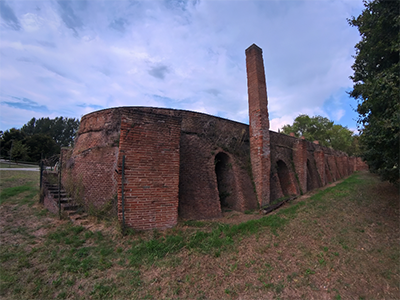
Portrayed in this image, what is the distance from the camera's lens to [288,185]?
11.2 meters

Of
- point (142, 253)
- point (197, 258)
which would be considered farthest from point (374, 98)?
point (142, 253)

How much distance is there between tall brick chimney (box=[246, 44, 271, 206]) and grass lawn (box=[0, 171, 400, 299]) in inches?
90.1

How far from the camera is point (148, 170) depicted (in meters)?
5.32

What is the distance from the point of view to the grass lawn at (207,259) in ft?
10.1

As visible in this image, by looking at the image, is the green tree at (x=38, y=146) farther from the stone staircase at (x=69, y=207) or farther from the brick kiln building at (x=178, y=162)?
the brick kiln building at (x=178, y=162)

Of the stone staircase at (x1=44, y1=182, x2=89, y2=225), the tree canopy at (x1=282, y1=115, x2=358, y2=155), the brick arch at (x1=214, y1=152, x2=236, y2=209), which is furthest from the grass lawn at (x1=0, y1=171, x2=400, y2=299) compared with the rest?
the tree canopy at (x1=282, y1=115, x2=358, y2=155)

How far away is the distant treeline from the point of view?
2669cm

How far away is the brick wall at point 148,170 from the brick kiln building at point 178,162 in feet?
0.07

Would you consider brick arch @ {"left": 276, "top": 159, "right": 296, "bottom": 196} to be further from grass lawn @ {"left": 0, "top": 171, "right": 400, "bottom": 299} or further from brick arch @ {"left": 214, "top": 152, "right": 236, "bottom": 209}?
grass lawn @ {"left": 0, "top": 171, "right": 400, "bottom": 299}

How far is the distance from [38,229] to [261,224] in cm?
647

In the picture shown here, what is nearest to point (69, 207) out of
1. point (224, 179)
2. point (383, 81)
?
point (224, 179)

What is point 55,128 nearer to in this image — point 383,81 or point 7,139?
point 7,139

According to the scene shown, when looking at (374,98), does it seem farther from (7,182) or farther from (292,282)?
(7,182)

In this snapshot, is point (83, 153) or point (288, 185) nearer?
point (83, 153)
